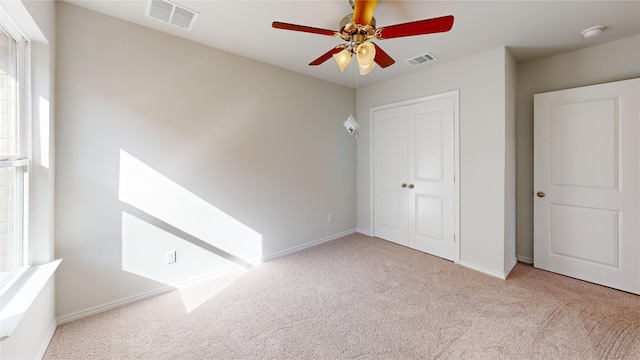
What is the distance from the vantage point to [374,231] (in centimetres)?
424

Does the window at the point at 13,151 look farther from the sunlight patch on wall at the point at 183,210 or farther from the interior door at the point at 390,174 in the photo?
the interior door at the point at 390,174

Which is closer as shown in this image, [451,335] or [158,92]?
[451,335]

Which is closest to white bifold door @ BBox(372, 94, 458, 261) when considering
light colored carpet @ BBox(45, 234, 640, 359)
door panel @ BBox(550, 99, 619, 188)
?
light colored carpet @ BBox(45, 234, 640, 359)

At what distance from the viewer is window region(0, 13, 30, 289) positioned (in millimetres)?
1534

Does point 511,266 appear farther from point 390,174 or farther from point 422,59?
point 422,59

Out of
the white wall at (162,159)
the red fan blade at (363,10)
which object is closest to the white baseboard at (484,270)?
the white wall at (162,159)

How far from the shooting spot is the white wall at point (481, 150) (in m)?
2.77

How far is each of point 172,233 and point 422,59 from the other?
11.2 feet

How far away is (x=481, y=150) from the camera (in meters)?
2.93

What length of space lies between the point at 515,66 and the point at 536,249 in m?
2.22

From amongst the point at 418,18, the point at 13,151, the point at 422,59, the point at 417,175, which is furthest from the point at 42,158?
the point at 417,175

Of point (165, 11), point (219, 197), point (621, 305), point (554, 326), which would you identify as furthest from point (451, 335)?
point (165, 11)

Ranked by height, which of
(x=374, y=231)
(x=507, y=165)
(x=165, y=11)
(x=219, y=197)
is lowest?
(x=374, y=231)

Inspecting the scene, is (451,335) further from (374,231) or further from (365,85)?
(365,85)
